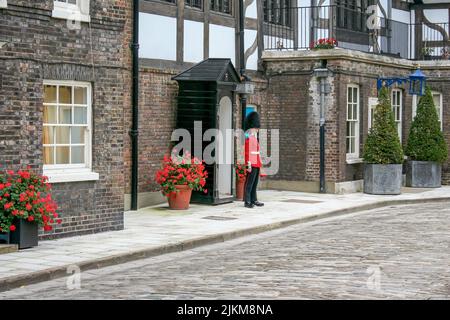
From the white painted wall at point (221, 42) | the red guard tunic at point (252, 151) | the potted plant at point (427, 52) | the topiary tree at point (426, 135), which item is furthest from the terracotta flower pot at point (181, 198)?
the potted plant at point (427, 52)

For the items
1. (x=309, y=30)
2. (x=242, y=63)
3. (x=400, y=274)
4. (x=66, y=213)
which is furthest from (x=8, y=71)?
(x=309, y=30)

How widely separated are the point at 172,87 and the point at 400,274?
9.37 metres

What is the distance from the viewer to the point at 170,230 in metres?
14.8

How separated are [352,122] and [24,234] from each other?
508 inches

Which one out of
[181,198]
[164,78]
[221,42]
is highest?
[221,42]

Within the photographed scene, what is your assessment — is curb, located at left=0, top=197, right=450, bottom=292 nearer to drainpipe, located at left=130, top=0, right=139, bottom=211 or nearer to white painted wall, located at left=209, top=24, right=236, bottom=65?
drainpipe, located at left=130, top=0, right=139, bottom=211

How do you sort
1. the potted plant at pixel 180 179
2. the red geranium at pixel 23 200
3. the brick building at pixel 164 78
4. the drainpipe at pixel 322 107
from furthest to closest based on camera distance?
the drainpipe at pixel 322 107, the potted plant at pixel 180 179, the brick building at pixel 164 78, the red geranium at pixel 23 200

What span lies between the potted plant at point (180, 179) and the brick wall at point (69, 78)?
2962 millimetres

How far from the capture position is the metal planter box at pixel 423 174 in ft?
82.7

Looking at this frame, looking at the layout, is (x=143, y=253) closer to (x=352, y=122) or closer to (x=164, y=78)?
(x=164, y=78)

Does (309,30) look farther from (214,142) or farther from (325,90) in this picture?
(214,142)

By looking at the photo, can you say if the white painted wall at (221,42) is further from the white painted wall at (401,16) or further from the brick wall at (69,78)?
the white painted wall at (401,16)

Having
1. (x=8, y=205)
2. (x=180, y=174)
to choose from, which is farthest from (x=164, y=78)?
(x=8, y=205)
